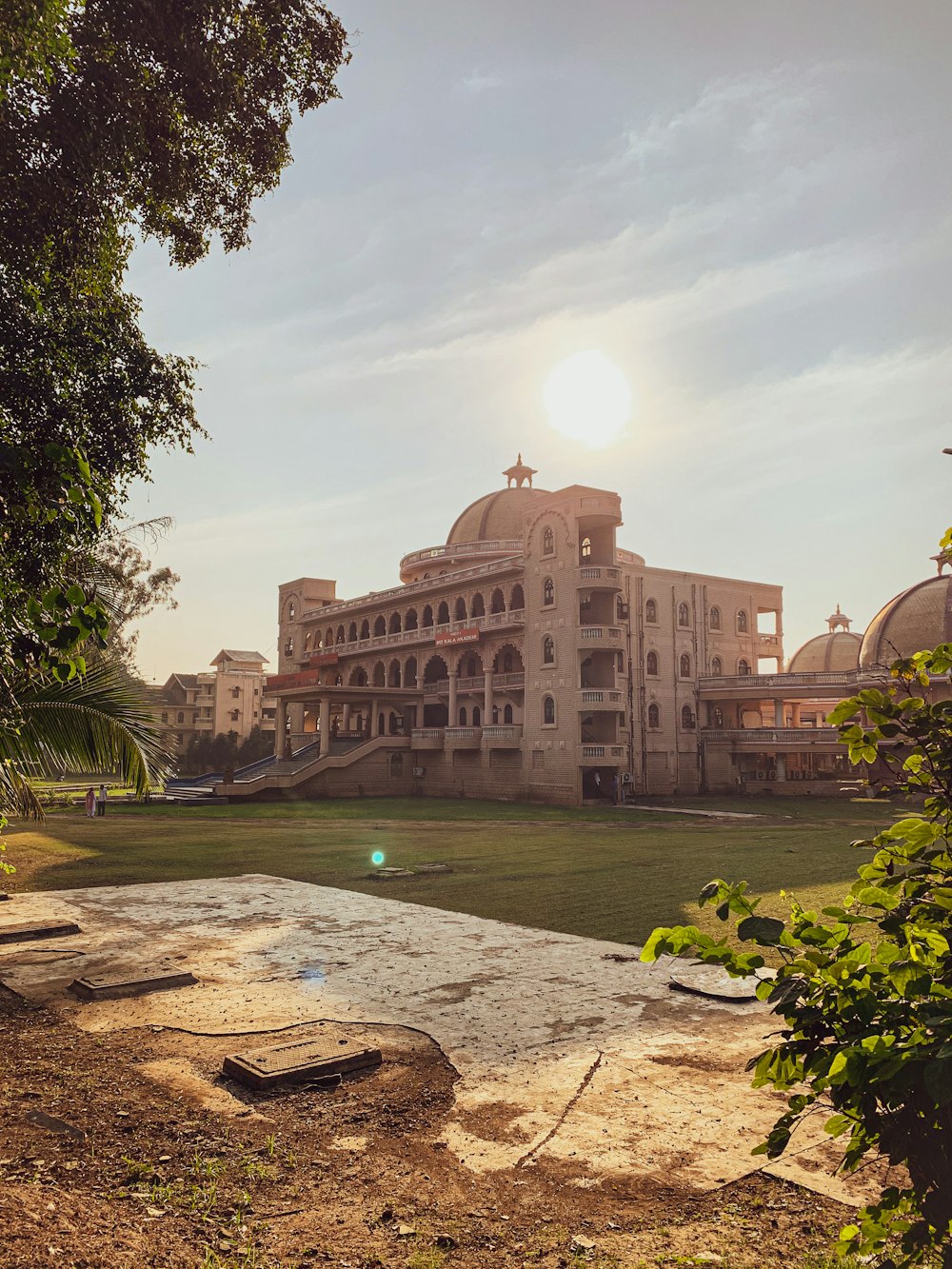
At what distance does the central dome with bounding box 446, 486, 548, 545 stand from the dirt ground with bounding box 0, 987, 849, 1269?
158 feet

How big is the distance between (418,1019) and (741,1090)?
2.72 meters

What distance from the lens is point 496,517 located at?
55.2 meters

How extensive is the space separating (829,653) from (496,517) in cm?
2478

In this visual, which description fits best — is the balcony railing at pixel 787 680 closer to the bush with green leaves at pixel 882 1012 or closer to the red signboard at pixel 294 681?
the red signboard at pixel 294 681

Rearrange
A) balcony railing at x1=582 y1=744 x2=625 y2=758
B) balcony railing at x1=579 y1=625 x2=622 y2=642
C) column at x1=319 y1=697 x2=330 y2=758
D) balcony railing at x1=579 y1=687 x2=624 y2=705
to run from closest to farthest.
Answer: balcony railing at x1=582 y1=744 x2=625 y2=758 → balcony railing at x1=579 y1=687 x2=624 y2=705 → balcony railing at x1=579 y1=625 x2=622 y2=642 → column at x1=319 y1=697 x2=330 y2=758

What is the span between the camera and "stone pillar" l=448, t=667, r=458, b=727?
151ft

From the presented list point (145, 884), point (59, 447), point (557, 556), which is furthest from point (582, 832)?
point (59, 447)

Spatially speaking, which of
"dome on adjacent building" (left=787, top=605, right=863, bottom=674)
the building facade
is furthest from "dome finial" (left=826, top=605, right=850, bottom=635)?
the building facade

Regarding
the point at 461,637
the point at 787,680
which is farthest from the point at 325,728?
the point at 787,680

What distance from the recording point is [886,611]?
159ft

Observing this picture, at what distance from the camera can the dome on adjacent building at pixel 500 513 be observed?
5462 centimetres

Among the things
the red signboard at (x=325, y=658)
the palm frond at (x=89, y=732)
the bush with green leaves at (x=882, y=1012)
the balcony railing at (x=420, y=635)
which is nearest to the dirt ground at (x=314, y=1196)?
the bush with green leaves at (x=882, y=1012)

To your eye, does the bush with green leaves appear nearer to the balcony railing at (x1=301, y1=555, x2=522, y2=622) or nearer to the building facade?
the balcony railing at (x1=301, y1=555, x2=522, y2=622)

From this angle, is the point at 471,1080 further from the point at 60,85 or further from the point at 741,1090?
the point at 60,85
